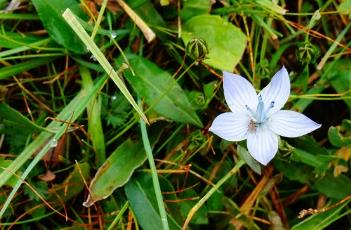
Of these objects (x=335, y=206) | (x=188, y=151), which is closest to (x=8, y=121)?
(x=188, y=151)

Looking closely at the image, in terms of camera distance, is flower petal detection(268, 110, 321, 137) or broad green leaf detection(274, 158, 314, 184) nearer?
flower petal detection(268, 110, 321, 137)

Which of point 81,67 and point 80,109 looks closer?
point 80,109

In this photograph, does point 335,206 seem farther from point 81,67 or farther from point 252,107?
point 81,67

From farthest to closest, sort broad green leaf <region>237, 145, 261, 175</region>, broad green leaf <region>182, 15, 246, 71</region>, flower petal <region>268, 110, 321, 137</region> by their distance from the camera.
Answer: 1. broad green leaf <region>182, 15, 246, 71</region>
2. broad green leaf <region>237, 145, 261, 175</region>
3. flower petal <region>268, 110, 321, 137</region>

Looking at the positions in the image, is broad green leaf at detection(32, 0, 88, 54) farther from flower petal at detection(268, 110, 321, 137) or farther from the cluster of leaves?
flower petal at detection(268, 110, 321, 137)


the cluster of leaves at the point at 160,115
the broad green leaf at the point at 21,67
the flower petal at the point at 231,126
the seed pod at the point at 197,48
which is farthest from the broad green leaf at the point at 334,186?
the broad green leaf at the point at 21,67

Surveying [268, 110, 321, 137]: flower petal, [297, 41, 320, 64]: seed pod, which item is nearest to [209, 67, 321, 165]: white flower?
[268, 110, 321, 137]: flower petal
